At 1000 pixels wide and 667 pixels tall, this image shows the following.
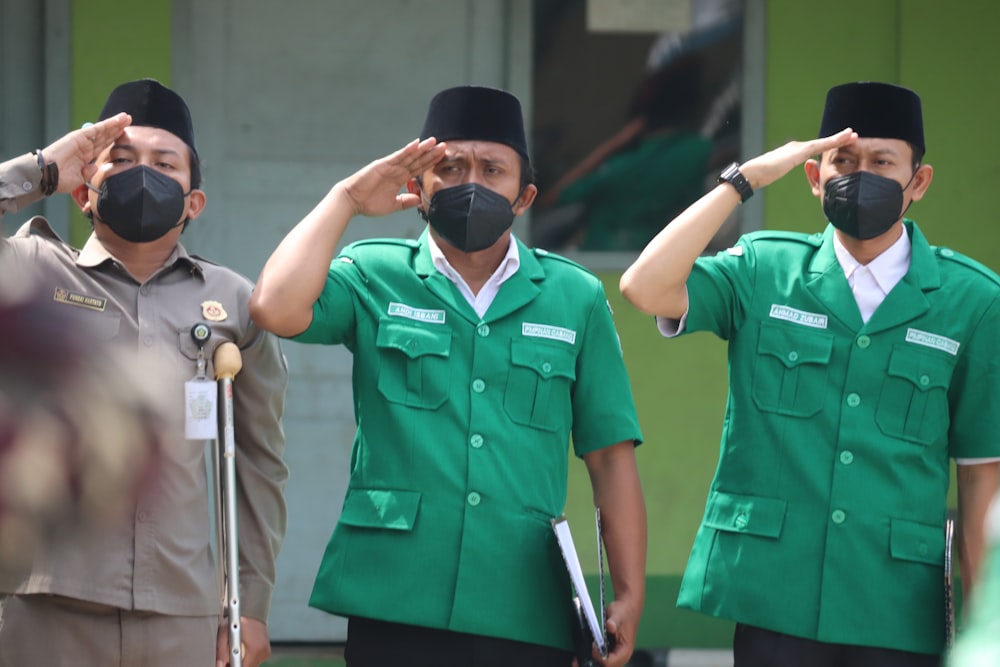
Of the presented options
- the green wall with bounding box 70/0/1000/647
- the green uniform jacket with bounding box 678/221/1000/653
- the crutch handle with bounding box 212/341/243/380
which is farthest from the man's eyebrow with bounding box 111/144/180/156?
the green wall with bounding box 70/0/1000/647

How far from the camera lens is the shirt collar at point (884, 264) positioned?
3.71 metres

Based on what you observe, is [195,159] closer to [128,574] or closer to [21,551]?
[128,574]

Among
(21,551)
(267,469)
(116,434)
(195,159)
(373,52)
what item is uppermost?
(373,52)

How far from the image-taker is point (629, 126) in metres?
6.31

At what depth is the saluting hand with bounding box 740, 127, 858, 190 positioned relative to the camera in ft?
12.0

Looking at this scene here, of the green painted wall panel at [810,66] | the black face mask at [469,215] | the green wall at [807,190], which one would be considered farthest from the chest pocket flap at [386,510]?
the green painted wall panel at [810,66]

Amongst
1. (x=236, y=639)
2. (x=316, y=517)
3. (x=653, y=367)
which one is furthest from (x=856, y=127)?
(x=316, y=517)

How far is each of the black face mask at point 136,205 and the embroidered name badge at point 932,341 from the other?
1748mm

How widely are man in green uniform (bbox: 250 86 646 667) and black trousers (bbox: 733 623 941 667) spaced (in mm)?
303

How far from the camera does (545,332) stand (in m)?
3.59

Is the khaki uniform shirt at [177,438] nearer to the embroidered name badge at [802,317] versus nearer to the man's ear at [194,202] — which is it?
the man's ear at [194,202]

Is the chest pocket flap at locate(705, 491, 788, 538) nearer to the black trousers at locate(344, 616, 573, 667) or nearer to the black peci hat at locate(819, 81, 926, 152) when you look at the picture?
the black trousers at locate(344, 616, 573, 667)

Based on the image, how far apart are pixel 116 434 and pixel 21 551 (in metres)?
0.15

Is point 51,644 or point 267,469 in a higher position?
point 267,469
